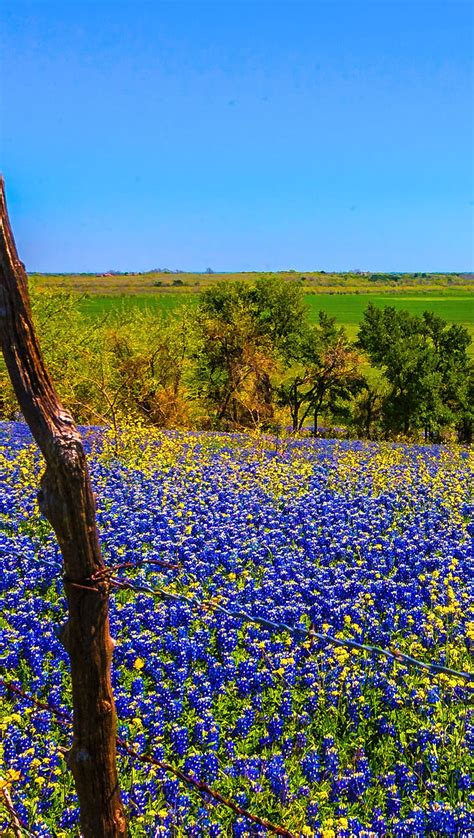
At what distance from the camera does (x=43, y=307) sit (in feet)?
108

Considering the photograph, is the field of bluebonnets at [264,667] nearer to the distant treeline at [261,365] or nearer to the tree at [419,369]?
the distant treeline at [261,365]

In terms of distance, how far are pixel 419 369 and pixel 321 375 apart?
6.15m

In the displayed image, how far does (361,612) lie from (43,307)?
95.5 ft

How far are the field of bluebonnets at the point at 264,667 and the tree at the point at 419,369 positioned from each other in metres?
28.6

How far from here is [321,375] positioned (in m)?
42.5

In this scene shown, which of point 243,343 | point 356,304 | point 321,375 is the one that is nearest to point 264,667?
point 243,343

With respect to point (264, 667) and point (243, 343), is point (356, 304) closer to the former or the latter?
point (243, 343)

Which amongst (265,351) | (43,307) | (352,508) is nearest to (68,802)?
(352,508)

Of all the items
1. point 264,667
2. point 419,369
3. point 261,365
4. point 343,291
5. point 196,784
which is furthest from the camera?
point 343,291

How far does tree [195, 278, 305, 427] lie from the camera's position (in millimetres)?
34812

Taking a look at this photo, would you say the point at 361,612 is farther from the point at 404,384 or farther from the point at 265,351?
the point at 404,384

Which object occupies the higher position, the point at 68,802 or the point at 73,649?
the point at 73,649

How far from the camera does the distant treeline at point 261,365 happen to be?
1166 inches

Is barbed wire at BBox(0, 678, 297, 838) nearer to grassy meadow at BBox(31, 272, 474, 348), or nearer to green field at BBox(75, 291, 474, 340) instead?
green field at BBox(75, 291, 474, 340)
